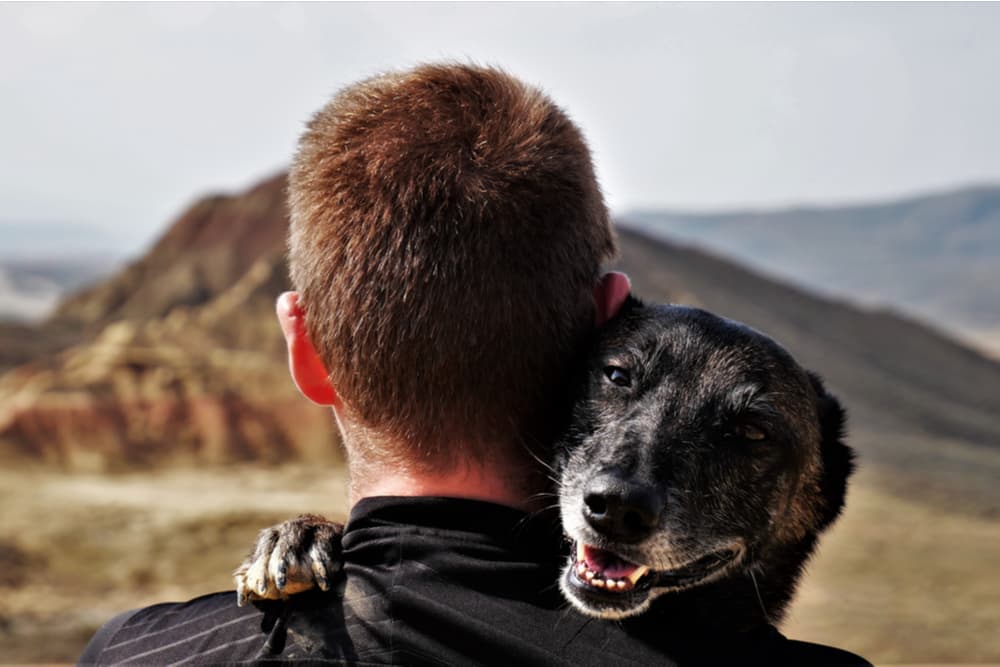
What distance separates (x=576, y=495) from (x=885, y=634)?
9.11 m

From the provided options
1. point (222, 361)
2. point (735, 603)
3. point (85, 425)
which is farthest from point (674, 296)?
point (735, 603)

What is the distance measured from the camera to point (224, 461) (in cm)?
1502

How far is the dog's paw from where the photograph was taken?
2.15 meters

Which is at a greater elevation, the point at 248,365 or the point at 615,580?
the point at 615,580

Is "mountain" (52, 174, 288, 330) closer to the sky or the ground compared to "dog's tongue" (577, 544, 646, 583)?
closer to the ground

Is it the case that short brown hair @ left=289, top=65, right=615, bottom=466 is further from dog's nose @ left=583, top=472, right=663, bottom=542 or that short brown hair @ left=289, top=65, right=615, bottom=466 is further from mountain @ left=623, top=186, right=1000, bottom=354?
mountain @ left=623, top=186, right=1000, bottom=354

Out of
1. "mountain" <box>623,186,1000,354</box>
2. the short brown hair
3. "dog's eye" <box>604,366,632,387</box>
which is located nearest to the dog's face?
"dog's eye" <box>604,366,632,387</box>

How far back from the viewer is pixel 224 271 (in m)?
23.9

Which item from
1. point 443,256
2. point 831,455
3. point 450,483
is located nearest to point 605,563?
point 450,483

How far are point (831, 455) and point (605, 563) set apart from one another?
35.6 inches

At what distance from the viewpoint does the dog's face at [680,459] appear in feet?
7.32

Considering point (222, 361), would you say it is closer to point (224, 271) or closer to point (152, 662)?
point (224, 271)

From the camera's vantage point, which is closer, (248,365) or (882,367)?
(248,365)

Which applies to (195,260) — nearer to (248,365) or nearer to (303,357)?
(248,365)
